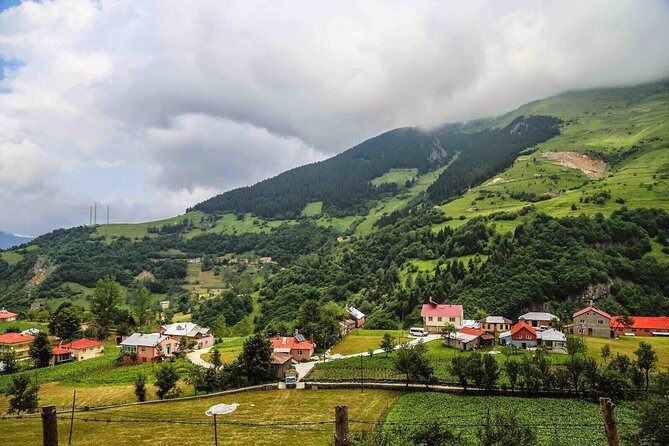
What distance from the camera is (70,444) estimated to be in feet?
134

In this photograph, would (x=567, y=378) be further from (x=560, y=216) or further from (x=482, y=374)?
(x=560, y=216)

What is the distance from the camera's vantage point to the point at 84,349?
9494cm

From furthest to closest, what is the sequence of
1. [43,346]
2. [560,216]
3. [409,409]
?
[560,216] → [43,346] → [409,409]

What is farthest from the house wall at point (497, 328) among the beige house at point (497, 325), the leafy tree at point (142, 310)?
the leafy tree at point (142, 310)

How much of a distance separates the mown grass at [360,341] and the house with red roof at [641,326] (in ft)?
145

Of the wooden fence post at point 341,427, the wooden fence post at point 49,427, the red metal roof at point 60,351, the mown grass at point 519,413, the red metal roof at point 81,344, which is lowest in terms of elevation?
the mown grass at point 519,413

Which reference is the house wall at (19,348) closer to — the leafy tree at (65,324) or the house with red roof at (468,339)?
the leafy tree at (65,324)

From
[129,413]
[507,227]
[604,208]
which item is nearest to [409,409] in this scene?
[129,413]

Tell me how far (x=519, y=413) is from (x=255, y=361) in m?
36.3

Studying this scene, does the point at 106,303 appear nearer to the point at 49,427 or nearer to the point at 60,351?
the point at 60,351

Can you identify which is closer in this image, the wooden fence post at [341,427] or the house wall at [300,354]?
the wooden fence post at [341,427]

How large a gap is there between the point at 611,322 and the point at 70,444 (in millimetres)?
98521

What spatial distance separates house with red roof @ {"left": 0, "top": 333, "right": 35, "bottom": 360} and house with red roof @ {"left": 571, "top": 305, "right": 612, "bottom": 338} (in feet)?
386

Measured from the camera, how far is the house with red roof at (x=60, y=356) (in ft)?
299
